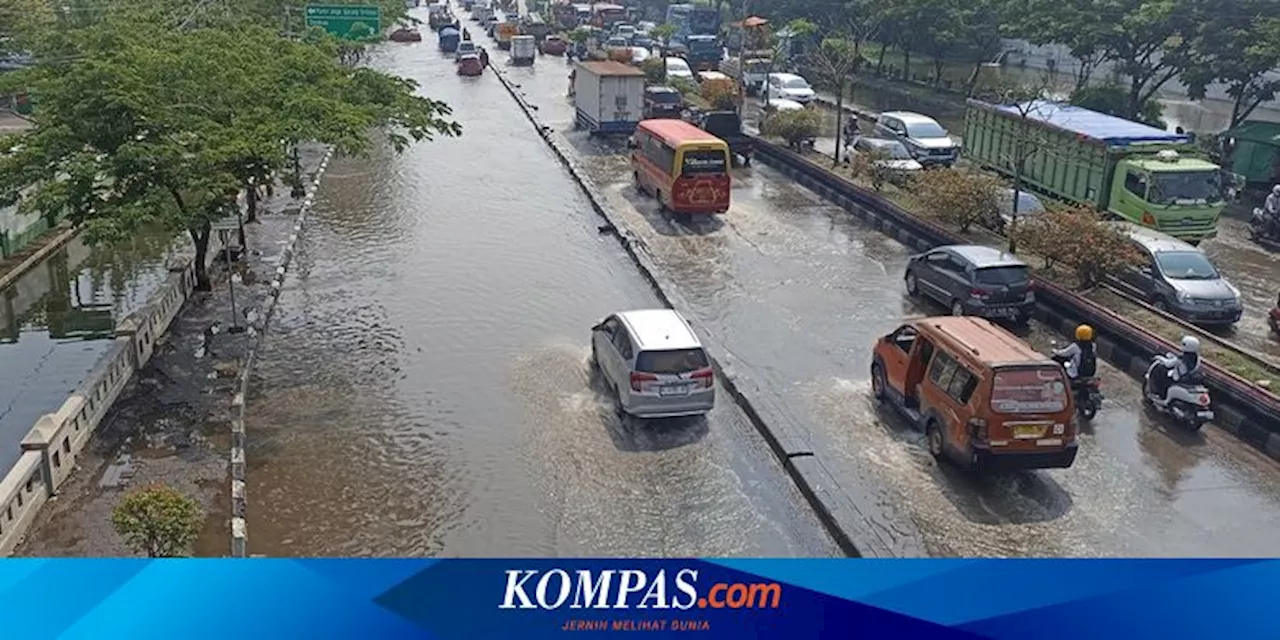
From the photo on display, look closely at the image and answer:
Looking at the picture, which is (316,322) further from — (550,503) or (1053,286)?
(1053,286)

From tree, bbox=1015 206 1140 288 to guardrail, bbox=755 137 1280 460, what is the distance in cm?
59

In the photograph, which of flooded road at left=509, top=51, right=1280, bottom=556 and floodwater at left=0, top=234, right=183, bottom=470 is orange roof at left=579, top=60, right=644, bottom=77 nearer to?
flooded road at left=509, top=51, right=1280, bottom=556

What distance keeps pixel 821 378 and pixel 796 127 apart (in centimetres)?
2056

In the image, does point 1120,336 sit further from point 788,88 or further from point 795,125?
point 788,88

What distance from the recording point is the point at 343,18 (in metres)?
39.6

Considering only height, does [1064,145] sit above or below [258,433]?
above

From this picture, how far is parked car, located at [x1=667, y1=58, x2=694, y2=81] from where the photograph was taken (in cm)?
5588

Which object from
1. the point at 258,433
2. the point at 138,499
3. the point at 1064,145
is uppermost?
the point at 1064,145

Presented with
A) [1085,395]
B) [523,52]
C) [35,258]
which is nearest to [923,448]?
[1085,395]

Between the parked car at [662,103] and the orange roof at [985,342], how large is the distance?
27.6 meters

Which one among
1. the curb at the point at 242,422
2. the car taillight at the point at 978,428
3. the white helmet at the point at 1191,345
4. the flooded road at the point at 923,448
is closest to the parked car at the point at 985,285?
the flooded road at the point at 923,448

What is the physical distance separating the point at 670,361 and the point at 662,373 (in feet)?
0.71

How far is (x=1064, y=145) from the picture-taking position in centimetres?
2886

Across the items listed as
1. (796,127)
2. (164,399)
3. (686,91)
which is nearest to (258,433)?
(164,399)
